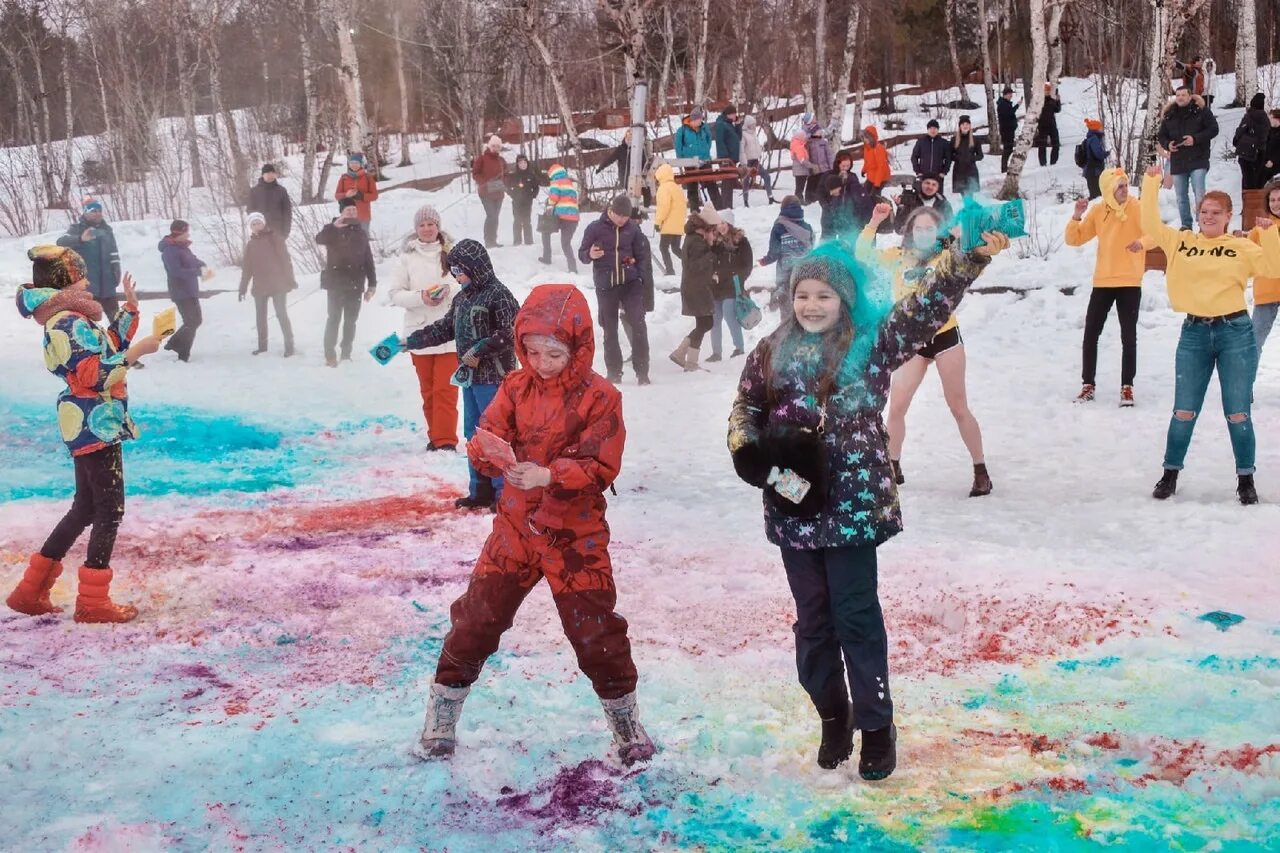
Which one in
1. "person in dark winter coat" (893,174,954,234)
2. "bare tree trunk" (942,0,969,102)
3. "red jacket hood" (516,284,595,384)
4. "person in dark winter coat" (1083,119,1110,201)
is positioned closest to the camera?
"red jacket hood" (516,284,595,384)

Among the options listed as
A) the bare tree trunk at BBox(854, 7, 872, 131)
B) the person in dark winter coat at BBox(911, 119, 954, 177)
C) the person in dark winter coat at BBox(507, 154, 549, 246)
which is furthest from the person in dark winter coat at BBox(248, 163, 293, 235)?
the bare tree trunk at BBox(854, 7, 872, 131)

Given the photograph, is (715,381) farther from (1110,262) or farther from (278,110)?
(278,110)

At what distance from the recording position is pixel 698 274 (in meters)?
12.5

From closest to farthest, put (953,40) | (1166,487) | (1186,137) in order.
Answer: (1166,487)
(1186,137)
(953,40)

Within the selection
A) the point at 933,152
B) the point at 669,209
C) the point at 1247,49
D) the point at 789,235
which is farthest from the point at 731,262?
the point at 1247,49

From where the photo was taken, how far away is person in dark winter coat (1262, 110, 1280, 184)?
50.6ft

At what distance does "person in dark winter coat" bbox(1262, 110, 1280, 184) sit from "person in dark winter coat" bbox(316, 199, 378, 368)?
11902 mm

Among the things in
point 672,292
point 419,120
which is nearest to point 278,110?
point 419,120

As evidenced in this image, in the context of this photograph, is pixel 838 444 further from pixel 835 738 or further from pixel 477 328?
pixel 477 328

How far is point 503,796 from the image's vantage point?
12.0 feet

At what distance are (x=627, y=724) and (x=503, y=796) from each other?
0.47 m

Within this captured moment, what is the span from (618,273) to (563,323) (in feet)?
27.5

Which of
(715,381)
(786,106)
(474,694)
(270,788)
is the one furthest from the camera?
(786,106)

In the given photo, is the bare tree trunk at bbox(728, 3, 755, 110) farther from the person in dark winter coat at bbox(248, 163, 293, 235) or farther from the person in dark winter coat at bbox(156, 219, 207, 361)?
the person in dark winter coat at bbox(156, 219, 207, 361)
